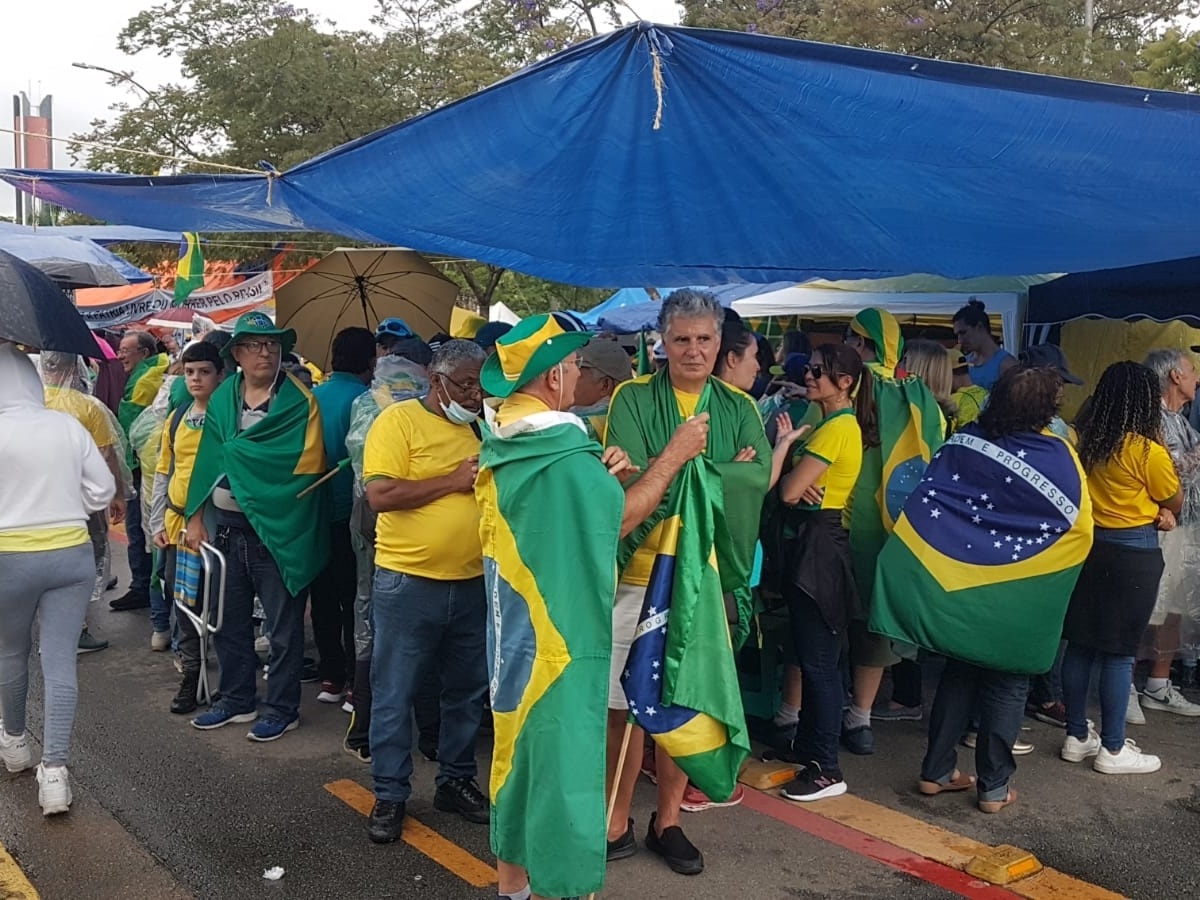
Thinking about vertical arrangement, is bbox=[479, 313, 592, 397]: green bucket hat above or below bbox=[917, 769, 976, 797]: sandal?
above

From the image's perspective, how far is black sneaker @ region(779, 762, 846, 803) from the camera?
4.27 m

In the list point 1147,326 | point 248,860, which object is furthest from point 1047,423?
point 1147,326

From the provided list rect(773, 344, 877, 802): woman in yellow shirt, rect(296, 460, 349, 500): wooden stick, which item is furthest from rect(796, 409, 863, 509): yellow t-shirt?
rect(296, 460, 349, 500): wooden stick

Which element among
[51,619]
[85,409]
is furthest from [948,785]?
[85,409]

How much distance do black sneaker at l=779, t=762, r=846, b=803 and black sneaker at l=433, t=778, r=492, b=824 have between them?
1226mm

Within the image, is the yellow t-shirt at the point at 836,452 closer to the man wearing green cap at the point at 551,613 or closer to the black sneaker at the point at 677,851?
the black sneaker at the point at 677,851

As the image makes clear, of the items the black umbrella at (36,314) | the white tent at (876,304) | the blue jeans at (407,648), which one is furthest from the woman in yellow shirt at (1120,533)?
the black umbrella at (36,314)

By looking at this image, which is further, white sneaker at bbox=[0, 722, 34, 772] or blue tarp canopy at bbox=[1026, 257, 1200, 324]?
blue tarp canopy at bbox=[1026, 257, 1200, 324]

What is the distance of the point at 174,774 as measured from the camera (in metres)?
4.52

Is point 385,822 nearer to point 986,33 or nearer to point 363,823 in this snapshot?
point 363,823

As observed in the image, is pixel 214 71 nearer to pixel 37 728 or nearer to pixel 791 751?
pixel 37 728

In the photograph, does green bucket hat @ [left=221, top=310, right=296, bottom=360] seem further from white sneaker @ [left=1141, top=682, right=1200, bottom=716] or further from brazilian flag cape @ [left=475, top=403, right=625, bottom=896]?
white sneaker @ [left=1141, top=682, right=1200, bottom=716]

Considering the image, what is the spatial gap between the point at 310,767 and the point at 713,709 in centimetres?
221

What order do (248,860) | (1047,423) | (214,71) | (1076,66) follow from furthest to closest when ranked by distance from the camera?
(214,71) → (1076,66) → (1047,423) → (248,860)
